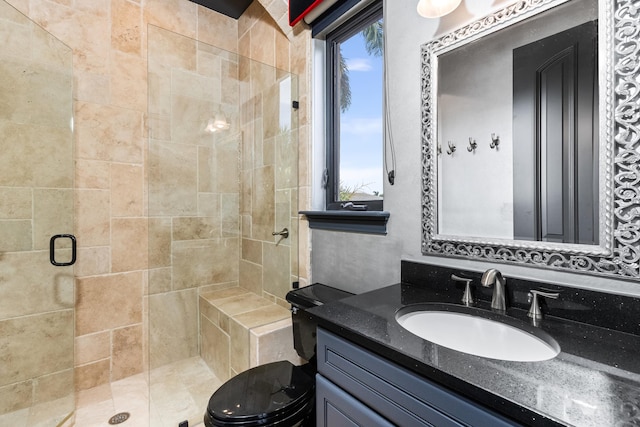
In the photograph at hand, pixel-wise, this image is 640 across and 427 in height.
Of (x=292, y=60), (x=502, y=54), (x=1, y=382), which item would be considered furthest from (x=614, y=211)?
(x=1, y=382)

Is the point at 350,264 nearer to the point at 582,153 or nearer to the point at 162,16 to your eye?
the point at 582,153

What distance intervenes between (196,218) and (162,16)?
154 cm

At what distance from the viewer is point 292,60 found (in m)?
1.99

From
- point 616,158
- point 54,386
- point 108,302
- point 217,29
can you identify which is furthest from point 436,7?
point 54,386

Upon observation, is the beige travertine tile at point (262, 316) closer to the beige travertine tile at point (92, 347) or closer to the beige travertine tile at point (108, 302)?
the beige travertine tile at point (108, 302)

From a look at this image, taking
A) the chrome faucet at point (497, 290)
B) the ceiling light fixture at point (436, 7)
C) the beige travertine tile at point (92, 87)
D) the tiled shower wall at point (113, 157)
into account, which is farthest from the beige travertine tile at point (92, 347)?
the ceiling light fixture at point (436, 7)

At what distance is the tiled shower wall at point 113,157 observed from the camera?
189 cm

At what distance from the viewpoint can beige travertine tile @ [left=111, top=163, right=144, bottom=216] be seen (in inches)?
79.0

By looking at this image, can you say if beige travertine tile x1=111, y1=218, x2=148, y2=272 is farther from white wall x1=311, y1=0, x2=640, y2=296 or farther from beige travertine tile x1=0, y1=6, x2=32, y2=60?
white wall x1=311, y1=0, x2=640, y2=296

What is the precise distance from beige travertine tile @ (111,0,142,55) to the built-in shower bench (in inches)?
70.9

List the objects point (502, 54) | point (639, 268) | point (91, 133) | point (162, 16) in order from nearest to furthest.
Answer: point (639, 268) < point (502, 54) < point (91, 133) < point (162, 16)

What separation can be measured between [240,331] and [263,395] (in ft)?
1.98

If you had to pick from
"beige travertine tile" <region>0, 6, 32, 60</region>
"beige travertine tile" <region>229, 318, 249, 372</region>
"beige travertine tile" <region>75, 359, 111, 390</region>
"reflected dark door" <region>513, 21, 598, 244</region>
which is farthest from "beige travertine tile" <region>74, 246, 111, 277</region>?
"reflected dark door" <region>513, 21, 598, 244</region>

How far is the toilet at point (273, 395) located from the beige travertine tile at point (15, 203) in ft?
4.75
